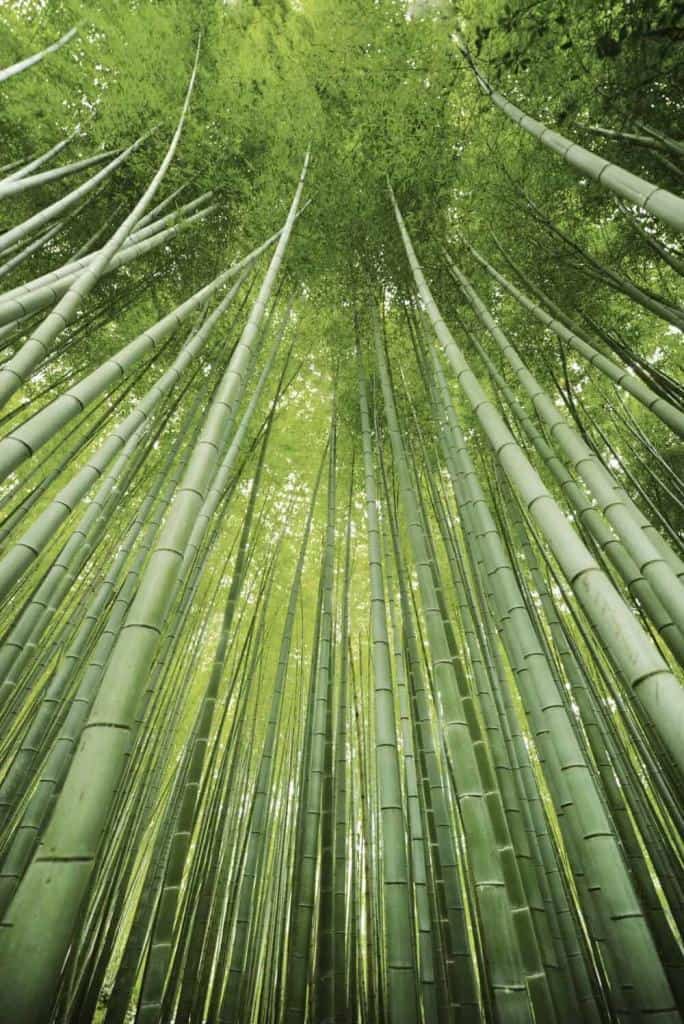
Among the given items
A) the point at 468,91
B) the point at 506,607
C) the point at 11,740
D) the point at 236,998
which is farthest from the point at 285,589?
the point at 468,91

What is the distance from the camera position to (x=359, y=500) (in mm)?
4969

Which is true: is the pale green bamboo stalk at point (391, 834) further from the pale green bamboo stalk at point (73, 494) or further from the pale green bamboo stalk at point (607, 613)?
the pale green bamboo stalk at point (73, 494)

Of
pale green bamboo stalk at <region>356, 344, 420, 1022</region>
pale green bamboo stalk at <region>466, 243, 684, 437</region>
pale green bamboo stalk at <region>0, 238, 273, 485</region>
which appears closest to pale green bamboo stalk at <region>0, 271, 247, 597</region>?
pale green bamboo stalk at <region>0, 238, 273, 485</region>

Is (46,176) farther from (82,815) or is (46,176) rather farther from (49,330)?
(82,815)

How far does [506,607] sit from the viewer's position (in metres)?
1.53

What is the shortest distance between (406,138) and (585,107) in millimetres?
1059

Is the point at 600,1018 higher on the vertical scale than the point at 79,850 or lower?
lower

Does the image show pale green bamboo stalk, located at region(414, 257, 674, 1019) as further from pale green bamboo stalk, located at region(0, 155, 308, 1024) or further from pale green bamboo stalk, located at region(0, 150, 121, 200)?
pale green bamboo stalk, located at region(0, 150, 121, 200)

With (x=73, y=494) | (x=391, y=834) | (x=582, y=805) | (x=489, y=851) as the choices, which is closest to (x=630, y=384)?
(x=582, y=805)

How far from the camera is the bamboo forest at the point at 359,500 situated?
4.10ft

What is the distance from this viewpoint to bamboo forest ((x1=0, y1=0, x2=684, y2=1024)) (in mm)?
1251

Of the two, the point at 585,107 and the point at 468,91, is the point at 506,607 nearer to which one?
the point at 585,107

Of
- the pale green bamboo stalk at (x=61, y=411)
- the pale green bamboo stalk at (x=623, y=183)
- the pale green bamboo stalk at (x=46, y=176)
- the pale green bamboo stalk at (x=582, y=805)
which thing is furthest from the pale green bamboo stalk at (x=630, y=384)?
the pale green bamboo stalk at (x=46, y=176)

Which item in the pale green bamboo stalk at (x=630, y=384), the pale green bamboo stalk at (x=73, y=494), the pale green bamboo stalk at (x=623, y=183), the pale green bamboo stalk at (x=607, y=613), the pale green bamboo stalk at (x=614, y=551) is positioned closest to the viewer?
the pale green bamboo stalk at (x=607, y=613)
